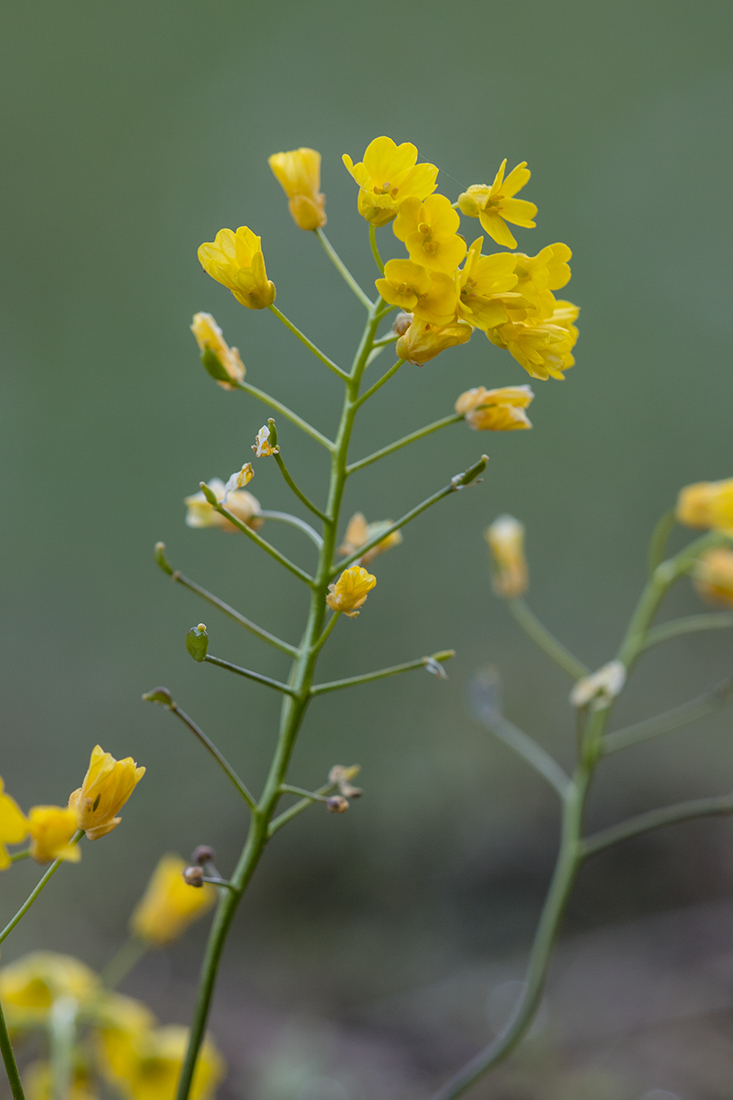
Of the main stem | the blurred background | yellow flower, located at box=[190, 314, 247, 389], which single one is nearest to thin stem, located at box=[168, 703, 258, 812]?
the main stem

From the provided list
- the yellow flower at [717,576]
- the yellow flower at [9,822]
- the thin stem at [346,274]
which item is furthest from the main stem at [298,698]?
the yellow flower at [717,576]

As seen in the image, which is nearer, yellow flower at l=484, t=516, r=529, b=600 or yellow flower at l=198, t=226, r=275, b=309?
yellow flower at l=198, t=226, r=275, b=309

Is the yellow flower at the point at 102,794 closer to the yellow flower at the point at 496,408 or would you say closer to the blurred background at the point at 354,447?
the yellow flower at the point at 496,408

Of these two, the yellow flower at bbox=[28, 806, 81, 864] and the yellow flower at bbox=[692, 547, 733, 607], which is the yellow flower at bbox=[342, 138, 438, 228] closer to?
the yellow flower at bbox=[28, 806, 81, 864]

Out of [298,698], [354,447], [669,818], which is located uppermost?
[354,447]

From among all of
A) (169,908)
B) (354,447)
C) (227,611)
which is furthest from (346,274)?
(354,447)

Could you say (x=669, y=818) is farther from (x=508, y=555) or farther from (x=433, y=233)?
(x=433, y=233)
